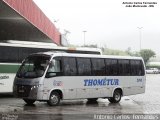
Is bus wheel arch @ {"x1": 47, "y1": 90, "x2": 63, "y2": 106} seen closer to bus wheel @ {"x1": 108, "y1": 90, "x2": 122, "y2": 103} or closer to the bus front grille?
the bus front grille

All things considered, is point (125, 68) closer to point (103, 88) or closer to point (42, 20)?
point (103, 88)

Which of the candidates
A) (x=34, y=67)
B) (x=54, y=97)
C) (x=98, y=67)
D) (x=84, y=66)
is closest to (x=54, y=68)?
(x=34, y=67)

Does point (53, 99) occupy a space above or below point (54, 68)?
below

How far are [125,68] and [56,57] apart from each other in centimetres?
556

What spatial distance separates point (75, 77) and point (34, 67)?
221cm

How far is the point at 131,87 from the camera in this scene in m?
24.9

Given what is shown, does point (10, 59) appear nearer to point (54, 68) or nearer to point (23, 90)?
point (54, 68)

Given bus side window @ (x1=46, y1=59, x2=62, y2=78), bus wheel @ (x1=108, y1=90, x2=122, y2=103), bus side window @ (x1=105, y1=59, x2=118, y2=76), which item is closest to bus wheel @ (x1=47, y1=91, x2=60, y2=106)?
bus side window @ (x1=46, y1=59, x2=62, y2=78)

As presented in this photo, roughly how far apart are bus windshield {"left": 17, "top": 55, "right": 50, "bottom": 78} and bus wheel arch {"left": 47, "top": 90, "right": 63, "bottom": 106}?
3.51ft

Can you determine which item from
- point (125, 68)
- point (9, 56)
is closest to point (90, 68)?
point (125, 68)

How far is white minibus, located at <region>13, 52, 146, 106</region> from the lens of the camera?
19.8 meters

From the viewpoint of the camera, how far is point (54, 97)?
20.3m

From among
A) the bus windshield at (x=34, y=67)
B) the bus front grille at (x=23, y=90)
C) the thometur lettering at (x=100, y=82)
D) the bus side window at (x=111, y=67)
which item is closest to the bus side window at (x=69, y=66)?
the thometur lettering at (x=100, y=82)

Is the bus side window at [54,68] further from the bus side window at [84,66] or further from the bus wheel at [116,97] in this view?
the bus wheel at [116,97]
